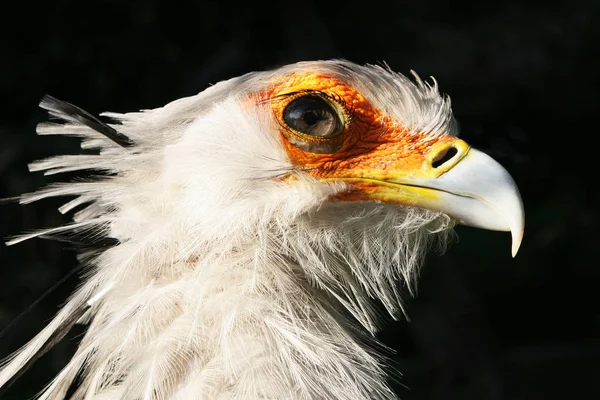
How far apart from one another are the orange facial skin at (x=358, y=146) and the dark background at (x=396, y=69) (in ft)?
2.63

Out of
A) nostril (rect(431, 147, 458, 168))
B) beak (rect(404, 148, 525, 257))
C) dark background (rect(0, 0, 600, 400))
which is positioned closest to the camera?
beak (rect(404, 148, 525, 257))

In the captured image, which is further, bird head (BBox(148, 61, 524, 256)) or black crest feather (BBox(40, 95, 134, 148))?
black crest feather (BBox(40, 95, 134, 148))

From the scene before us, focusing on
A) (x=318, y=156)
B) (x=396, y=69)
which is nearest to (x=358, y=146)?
(x=318, y=156)

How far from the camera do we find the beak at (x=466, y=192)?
194 cm

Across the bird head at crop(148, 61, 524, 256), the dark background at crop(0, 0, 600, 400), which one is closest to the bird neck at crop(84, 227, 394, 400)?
the bird head at crop(148, 61, 524, 256)

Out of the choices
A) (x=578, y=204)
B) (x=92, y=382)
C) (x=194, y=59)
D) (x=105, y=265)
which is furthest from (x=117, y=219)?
(x=578, y=204)

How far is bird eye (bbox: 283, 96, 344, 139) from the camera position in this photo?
2031mm

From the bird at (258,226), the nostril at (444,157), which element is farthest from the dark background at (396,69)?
the nostril at (444,157)

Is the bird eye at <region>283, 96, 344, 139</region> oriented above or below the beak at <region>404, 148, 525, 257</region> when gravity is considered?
above

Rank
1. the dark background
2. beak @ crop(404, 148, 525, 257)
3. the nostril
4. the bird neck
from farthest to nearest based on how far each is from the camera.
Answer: the dark background < the nostril < beak @ crop(404, 148, 525, 257) < the bird neck

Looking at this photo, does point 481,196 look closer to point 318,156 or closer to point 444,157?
point 444,157

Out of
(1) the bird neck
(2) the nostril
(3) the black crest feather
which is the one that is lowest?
(1) the bird neck

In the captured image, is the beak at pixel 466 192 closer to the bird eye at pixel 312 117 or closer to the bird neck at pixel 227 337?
the bird eye at pixel 312 117

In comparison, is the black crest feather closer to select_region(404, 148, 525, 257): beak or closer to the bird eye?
the bird eye
